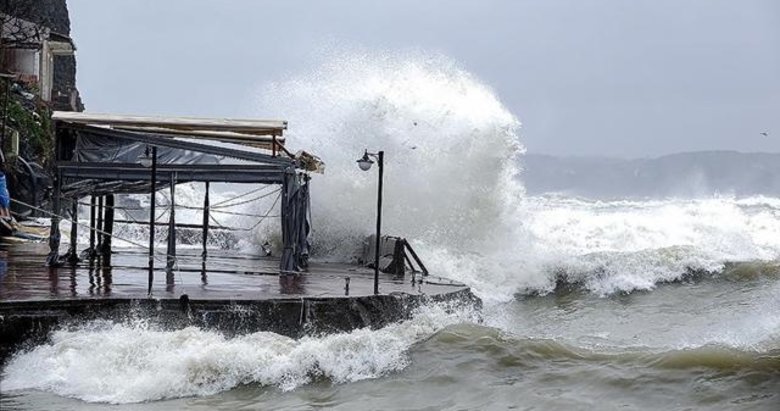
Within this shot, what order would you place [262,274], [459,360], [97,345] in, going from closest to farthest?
1. [97,345]
2. [459,360]
3. [262,274]

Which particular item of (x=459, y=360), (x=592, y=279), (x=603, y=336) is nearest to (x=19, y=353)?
(x=459, y=360)

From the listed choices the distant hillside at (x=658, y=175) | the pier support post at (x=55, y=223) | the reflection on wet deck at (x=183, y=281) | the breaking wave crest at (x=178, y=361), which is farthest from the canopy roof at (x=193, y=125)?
the distant hillside at (x=658, y=175)

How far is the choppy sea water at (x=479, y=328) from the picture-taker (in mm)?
9586

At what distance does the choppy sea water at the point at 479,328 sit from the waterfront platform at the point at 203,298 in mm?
254

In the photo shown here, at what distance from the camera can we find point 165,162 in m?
14.3

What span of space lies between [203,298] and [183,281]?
203cm

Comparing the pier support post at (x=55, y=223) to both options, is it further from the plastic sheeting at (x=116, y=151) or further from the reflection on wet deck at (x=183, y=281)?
the plastic sheeting at (x=116, y=151)

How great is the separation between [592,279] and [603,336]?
7.33 m

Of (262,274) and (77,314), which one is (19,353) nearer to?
(77,314)

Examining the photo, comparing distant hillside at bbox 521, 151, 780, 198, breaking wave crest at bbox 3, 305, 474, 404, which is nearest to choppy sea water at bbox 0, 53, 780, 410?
breaking wave crest at bbox 3, 305, 474, 404

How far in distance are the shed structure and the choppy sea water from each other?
3125 millimetres

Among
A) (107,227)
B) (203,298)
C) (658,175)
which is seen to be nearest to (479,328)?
(203,298)

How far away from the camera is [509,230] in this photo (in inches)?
976

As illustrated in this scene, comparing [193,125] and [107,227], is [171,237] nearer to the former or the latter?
[193,125]
